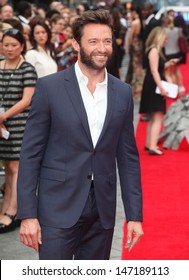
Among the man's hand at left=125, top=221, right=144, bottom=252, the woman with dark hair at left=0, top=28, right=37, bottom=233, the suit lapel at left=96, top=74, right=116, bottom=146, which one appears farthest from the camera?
the woman with dark hair at left=0, top=28, right=37, bottom=233

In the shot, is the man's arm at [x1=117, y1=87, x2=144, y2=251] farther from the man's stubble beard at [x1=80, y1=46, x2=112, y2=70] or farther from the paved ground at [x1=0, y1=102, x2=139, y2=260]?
the paved ground at [x1=0, y1=102, x2=139, y2=260]

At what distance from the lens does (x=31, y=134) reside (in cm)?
396

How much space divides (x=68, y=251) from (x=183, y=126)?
7.57m

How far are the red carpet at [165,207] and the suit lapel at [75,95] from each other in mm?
2643

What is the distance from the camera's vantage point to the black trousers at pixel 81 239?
399 centimetres

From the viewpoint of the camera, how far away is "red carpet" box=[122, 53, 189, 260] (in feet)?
21.6

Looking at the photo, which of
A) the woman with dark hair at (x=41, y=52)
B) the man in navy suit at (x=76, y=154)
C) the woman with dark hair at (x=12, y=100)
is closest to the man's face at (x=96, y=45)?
the man in navy suit at (x=76, y=154)

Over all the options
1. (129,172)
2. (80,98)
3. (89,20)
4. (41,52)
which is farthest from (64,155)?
(41,52)

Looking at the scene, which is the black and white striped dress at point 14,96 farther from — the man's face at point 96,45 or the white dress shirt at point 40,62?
the man's face at point 96,45

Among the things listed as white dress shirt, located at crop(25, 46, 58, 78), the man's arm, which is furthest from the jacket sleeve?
white dress shirt, located at crop(25, 46, 58, 78)

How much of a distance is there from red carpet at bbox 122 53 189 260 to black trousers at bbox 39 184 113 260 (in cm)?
224

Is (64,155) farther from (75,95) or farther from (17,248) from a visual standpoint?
(17,248)

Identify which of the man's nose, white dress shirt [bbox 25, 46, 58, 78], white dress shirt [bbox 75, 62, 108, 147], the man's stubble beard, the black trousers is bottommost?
the black trousers
